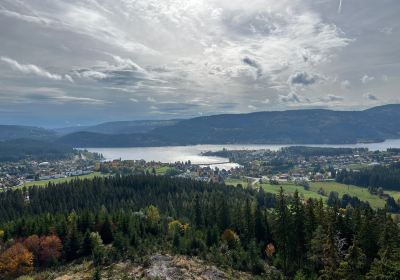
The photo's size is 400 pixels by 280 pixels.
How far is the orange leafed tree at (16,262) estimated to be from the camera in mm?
71244

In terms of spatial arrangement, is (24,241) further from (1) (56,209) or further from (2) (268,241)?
(1) (56,209)

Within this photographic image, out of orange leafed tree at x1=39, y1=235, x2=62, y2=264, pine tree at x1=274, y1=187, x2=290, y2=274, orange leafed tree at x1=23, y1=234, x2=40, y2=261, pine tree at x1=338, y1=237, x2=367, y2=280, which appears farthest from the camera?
pine tree at x1=274, y1=187, x2=290, y2=274

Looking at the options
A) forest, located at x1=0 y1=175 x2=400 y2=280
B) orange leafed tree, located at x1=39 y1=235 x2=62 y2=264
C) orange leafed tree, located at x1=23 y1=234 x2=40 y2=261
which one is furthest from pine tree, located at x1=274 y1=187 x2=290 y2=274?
orange leafed tree, located at x1=23 y1=234 x2=40 y2=261

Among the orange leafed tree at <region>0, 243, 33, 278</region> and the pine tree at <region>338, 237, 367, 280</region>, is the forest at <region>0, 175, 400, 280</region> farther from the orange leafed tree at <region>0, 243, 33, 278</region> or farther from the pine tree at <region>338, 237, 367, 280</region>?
the pine tree at <region>338, 237, 367, 280</region>

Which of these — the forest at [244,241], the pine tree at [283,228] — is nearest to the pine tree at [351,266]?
the forest at [244,241]

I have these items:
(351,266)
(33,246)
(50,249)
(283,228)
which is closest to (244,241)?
(283,228)

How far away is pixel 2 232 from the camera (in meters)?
93.7

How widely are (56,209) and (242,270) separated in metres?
112

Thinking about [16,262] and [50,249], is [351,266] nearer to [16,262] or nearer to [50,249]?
[50,249]

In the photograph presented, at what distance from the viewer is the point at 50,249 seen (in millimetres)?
78625

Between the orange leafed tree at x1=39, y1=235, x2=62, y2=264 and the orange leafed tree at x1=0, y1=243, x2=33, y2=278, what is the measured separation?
11.8 ft

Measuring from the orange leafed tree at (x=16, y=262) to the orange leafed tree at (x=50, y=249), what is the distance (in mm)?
3582

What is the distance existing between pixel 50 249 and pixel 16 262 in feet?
25.7

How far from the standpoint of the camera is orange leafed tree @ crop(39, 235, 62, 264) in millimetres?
77938
